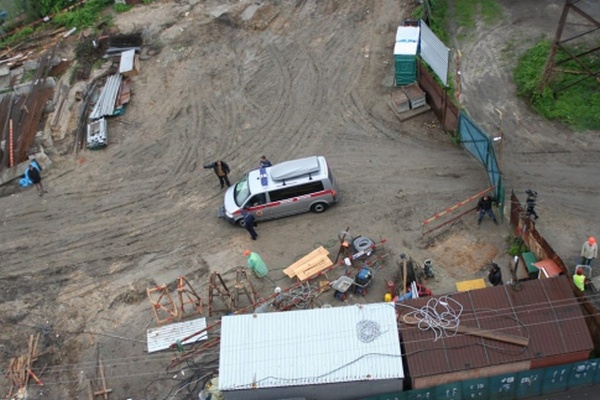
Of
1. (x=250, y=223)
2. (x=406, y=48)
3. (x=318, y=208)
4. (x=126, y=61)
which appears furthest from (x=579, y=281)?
(x=126, y=61)

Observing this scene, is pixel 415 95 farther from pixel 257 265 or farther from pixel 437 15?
pixel 257 265

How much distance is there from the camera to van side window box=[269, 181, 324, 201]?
22.1 m

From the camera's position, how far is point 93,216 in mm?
24312

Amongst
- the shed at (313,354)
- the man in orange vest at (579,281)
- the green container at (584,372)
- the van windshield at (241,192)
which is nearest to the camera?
the shed at (313,354)

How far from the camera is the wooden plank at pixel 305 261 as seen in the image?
2066 cm

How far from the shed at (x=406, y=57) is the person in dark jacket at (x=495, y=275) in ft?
36.3

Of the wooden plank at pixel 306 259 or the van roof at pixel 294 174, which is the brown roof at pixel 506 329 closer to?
the wooden plank at pixel 306 259

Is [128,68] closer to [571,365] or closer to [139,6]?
[139,6]

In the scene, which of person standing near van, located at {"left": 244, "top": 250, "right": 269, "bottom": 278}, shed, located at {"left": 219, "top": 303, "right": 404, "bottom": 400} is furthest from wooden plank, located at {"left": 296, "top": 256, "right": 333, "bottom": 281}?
shed, located at {"left": 219, "top": 303, "right": 404, "bottom": 400}

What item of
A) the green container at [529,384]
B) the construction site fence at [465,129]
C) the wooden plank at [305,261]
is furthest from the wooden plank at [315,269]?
the green container at [529,384]

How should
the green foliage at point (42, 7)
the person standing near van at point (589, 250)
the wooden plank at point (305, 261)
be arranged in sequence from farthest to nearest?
the green foliage at point (42, 7), the wooden plank at point (305, 261), the person standing near van at point (589, 250)

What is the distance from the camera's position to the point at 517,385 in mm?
16312

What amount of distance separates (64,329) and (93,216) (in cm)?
534

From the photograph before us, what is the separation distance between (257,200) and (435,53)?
11108 millimetres
